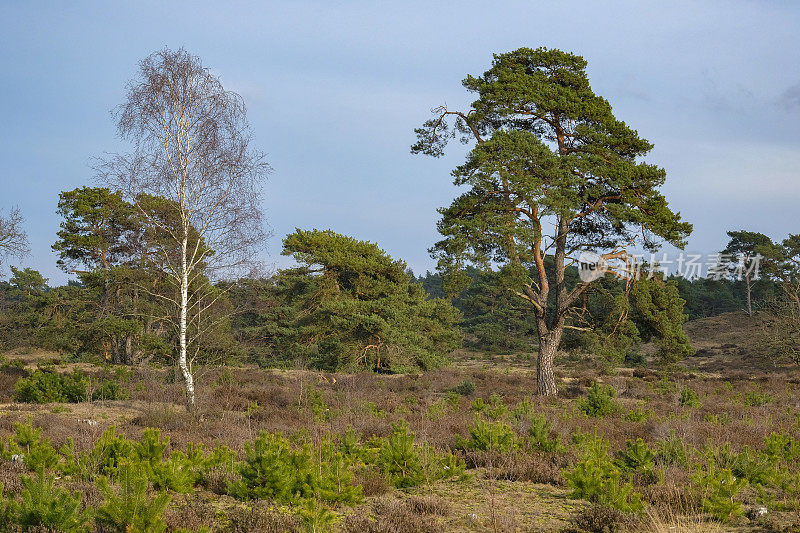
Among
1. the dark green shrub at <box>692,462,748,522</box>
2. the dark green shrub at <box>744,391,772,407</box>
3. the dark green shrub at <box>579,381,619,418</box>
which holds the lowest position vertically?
the dark green shrub at <box>744,391,772,407</box>

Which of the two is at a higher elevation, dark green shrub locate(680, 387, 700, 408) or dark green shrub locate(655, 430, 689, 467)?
dark green shrub locate(655, 430, 689, 467)

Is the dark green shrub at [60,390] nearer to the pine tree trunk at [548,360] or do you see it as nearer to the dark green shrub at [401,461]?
the dark green shrub at [401,461]

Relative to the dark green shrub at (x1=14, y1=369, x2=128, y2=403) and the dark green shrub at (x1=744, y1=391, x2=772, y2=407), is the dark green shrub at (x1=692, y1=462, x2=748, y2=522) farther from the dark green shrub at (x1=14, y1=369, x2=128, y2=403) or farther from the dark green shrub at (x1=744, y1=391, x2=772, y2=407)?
the dark green shrub at (x1=14, y1=369, x2=128, y2=403)

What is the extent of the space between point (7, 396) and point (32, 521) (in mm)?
12466

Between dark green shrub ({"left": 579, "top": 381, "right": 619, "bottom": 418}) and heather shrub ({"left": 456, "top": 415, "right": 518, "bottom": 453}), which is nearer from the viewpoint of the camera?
heather shrub ({"left": 456, "top": 415, "right": 518, "bottom": 453})

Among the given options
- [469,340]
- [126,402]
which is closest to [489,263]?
[126,402]

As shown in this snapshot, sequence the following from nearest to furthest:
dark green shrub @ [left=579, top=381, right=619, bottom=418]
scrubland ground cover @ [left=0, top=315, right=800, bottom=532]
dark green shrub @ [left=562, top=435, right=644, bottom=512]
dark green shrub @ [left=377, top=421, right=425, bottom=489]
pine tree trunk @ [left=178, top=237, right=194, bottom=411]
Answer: scrubland ground cover @ [left=0, top=315, right=800, bottom=532]
dark green shrub @ [left=562, top=435, right=644, bottom=512]
dark green shrub @ [left=377, top=421, right=425, bottom=489]
pine tree trunk @ [left=178, top=237, right=194, bottom=411]
dark green shrub @ [left=579, top=381, right=619, bottom=418]

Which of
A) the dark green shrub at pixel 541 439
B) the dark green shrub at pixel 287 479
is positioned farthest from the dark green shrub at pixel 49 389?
the dark green shrub at pixel 541 439

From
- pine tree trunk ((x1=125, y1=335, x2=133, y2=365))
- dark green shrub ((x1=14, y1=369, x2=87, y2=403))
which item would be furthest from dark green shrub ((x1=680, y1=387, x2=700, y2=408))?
pine tree trunk ((x1=125, y1=335, x2=133, y2=365))

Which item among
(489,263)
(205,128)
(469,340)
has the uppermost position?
(205,128)

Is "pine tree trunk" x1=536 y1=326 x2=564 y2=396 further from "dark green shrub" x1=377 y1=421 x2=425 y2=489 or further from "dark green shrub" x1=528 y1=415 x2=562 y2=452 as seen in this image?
Answer: "dark green shrub" x1=377 y1=421 x2=425 y2=489

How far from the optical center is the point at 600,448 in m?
6.76

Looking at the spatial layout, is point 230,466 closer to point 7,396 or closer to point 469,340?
point 7,396

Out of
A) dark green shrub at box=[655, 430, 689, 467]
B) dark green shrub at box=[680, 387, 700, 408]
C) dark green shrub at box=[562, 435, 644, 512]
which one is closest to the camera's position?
dark green shrub at box=[562, 435, 644, 512]
